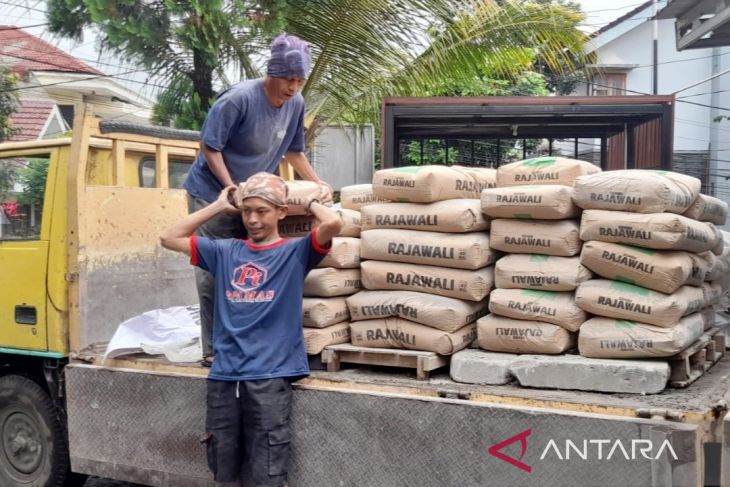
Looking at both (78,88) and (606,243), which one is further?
(78,88)

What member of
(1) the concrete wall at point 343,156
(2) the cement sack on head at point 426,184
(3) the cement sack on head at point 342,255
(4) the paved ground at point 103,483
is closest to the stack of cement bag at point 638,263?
(2) the cement sack on head at point 426,184

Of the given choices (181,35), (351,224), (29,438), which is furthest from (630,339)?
(181,35)

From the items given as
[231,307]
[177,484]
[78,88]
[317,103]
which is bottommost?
[177,484]

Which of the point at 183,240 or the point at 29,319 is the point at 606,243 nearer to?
the point at 183,240

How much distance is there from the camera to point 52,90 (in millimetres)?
21266

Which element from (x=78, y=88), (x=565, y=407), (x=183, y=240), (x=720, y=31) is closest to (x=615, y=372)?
(x=565, y=407)

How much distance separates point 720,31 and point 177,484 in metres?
6.11

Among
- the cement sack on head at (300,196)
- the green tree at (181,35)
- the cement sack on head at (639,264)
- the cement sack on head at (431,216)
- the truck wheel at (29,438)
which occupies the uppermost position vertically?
the green tree at (181,35)

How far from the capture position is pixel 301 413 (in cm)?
354

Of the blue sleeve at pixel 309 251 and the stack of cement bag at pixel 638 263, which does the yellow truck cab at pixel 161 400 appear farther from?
the blue sleeve at pixel 309 251

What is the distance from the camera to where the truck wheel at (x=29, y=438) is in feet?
14.9

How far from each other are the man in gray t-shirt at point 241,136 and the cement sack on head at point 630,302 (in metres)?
1.40

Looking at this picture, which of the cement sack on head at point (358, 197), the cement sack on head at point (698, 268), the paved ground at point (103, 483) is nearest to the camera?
the cement sack on head at point (698, 268)

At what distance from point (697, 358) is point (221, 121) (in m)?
2.54
